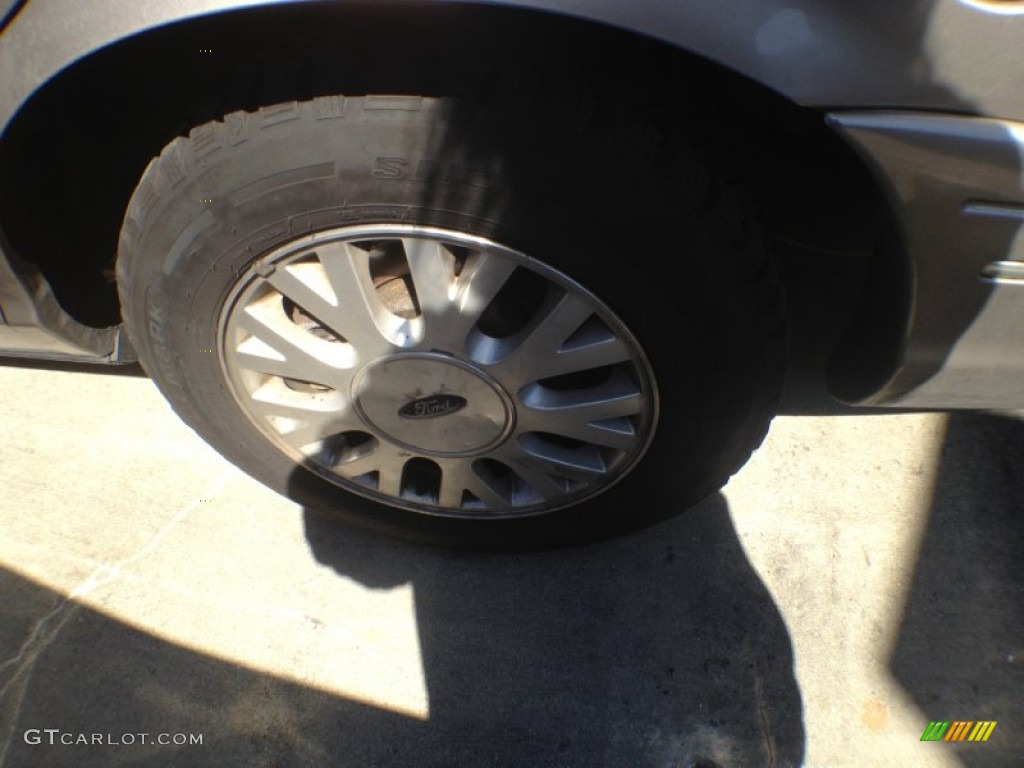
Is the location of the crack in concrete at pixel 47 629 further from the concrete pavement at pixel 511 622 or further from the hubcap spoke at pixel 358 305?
the hubcap spoke at pixel 358 305

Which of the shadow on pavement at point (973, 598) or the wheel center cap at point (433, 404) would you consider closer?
the wheel center cap at point (433, 404)

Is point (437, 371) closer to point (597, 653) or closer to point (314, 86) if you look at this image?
point (314, 86)

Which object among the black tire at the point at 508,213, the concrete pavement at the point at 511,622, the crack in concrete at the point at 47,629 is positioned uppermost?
the black tire at the point at 508,213

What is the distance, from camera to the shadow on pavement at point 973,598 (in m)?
1.83

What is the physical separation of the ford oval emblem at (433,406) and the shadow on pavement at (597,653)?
0.52m

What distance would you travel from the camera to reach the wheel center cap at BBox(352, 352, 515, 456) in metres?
1.60

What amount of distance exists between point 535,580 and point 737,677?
21.2 inches

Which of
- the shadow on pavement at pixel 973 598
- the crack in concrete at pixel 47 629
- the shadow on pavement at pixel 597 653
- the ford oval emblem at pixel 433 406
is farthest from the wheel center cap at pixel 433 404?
the shadow on pavement at pixel 973 598

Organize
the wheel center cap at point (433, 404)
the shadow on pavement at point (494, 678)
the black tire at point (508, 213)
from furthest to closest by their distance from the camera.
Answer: the shadow on pavement at point (494, 678)
the wheel center cap at point (433, 404)
the black tire at point (508, 213)

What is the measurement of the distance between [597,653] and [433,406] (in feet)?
2.44

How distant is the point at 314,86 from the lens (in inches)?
54.0

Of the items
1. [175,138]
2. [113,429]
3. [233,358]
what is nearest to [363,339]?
[233,358]

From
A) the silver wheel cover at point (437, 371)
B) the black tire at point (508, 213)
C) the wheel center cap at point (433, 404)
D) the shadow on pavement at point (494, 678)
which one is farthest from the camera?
the shadow on pavement at point (494, 678)

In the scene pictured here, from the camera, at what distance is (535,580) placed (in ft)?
6.60
